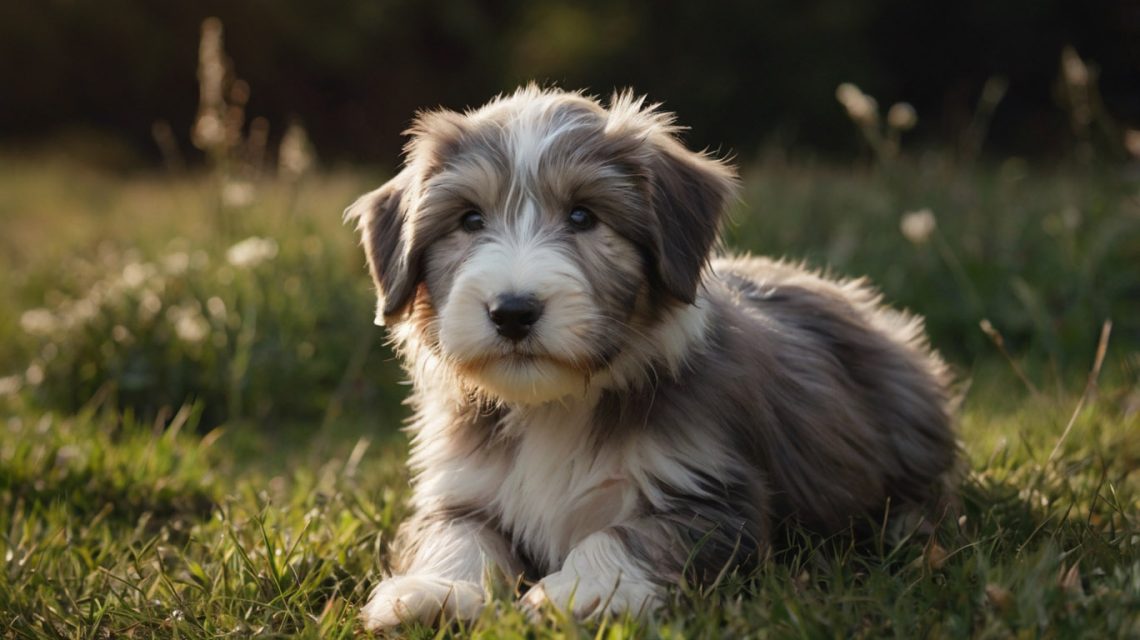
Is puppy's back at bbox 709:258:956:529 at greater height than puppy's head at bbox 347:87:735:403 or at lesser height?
lesser

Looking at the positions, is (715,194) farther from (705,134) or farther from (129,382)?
(705,134)

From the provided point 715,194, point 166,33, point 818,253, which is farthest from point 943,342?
point 166,33

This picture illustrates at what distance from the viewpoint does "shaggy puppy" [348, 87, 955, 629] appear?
3.43 meters

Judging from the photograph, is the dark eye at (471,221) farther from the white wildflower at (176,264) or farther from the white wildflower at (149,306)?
the white wildflower at (176,264)

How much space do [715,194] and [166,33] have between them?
833 inches

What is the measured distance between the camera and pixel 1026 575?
10.2 ft

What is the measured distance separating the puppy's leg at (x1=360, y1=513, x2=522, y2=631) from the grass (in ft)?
0.30

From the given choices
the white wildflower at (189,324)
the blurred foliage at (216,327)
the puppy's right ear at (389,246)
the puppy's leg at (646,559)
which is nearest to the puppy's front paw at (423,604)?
the puppy's leg at (646,559)

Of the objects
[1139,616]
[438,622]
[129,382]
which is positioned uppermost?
[1139,616]

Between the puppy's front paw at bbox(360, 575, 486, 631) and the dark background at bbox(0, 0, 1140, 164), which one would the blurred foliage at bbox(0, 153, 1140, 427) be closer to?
the puppy's front paw at bbox(360, 575, 486, 631)

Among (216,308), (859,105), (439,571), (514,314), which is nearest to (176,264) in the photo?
(216,308)

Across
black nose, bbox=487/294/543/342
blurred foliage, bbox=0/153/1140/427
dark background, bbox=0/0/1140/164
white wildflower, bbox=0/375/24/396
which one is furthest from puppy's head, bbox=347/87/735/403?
dark background, bbox=0/0/1140/164

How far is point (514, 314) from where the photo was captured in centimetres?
331

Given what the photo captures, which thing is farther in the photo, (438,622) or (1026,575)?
(438,622)
